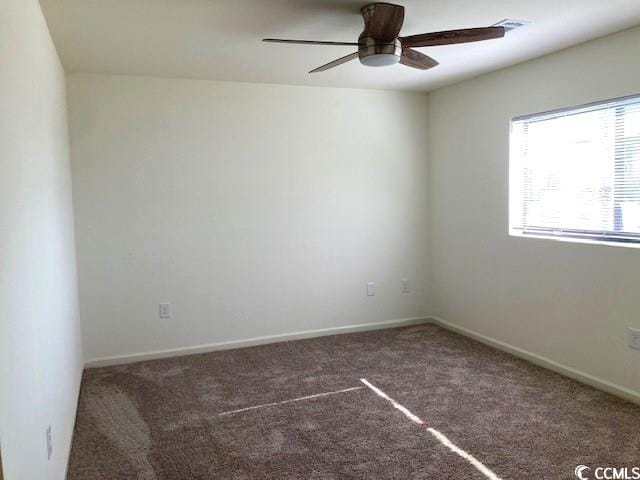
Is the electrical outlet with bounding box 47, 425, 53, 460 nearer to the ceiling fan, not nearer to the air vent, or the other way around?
the ceiling fan

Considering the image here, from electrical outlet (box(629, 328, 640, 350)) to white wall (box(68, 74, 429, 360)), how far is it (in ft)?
6.99

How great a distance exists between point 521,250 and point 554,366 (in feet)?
2.86

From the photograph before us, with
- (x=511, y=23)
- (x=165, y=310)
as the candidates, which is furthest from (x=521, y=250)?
(x=165, y=310)

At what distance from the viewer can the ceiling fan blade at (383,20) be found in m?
2.35

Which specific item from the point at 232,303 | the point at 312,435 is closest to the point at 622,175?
the point at 312,435

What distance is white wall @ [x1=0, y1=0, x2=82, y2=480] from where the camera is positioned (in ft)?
4.91

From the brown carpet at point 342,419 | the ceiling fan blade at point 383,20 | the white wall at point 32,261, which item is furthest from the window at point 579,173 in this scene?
the white wall at point 32,261

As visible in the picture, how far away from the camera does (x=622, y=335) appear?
3154mm

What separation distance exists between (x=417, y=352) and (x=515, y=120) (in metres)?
1.96

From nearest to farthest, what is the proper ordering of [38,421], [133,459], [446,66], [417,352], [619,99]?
[38,421], [133,459], [619,99], [446,66], [417,352]

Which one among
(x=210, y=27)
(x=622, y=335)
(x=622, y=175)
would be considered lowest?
(x=622, y=335)

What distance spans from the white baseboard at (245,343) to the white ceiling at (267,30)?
217 centimetres

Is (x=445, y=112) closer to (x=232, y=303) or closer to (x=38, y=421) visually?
(x=232, y=303)

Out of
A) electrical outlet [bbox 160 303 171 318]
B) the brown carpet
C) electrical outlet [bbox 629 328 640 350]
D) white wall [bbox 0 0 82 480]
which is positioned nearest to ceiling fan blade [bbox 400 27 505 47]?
white wall [bbox 0 0 82 480]
